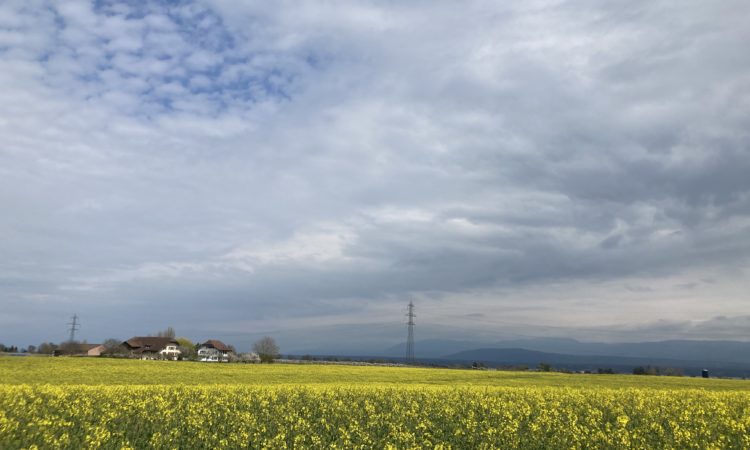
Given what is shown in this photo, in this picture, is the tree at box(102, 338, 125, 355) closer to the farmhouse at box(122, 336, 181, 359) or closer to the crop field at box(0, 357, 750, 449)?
the farmhouse at box(122, 336, 181, 359)

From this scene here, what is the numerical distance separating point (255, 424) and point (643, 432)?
1596 cm

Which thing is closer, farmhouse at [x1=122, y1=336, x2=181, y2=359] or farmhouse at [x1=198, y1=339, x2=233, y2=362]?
farmhouse at [x1=122, y1=336, x2=181, y2=359]

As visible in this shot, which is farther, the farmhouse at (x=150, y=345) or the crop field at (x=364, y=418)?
the farmhouse at (x=150, y=345)

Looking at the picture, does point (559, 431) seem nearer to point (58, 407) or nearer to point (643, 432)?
point (643, 432)

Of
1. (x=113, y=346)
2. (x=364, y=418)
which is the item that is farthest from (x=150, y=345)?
(x=364, y=418)

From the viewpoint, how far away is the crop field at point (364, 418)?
18625 millimetres

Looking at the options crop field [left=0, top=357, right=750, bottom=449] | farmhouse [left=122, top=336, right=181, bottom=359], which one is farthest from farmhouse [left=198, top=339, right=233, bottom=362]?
crop field [left=0, top=357, right=750, bottom=449]

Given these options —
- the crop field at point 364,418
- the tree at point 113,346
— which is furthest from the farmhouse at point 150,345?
the crop field at point 364,418

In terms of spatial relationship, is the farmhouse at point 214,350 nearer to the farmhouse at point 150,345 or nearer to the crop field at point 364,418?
the farmhouse at point 150,345

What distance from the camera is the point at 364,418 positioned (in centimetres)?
2125

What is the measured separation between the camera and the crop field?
61.1ft

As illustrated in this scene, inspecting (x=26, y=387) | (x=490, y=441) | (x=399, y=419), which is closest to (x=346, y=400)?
(x=399, y=419)

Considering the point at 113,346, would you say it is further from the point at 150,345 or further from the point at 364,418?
the point at 364,418

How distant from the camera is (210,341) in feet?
532
